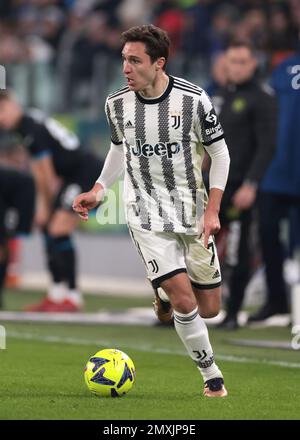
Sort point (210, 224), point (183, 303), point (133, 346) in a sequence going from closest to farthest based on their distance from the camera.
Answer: point (210, 224) < point (183, 303) < point (133, 346)

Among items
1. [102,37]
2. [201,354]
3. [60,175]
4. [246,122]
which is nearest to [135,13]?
[102,37]

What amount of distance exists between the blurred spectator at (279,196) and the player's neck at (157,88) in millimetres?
4356

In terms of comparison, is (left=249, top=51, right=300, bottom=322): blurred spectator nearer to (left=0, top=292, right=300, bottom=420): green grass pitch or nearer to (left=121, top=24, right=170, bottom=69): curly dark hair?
(left=0, top=292, right=300, bottom=420): green grass pitch

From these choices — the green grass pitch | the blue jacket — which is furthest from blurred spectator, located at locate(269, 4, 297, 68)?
the green grass pitch

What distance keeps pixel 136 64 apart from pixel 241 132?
13.1 feet

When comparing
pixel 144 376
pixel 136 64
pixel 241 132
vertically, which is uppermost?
pixel 136 64

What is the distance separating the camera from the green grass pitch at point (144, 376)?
6.32m

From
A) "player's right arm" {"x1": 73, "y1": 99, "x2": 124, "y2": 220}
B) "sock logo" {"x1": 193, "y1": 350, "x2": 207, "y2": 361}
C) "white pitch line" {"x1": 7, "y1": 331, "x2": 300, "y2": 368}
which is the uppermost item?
"player's right arm" {"x1": 73, "y1": 99, "x2": 124, "y2": 220}

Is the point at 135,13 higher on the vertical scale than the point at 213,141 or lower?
lower

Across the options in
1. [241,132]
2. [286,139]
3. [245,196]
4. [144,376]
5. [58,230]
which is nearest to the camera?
[144,376]

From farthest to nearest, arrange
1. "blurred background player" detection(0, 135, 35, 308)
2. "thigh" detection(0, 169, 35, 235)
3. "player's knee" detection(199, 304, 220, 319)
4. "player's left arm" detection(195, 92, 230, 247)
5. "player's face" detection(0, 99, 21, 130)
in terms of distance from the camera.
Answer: "thigh" detection(0, 169, 35, 235) < "blurred background player" detection(0, 135, 35, 308) < "player's face" detection(0, 99, 21, 130) < "player's knee" detection(199, 304, 220, 319) < "player's left arm" detection(195, 92, 230, 247)

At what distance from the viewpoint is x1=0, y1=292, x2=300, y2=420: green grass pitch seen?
6320 mm

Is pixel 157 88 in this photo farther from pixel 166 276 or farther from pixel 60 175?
pixel 60 175

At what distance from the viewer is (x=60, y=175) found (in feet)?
43.4
